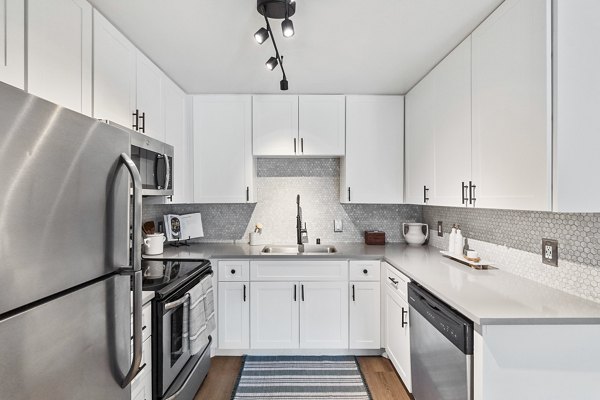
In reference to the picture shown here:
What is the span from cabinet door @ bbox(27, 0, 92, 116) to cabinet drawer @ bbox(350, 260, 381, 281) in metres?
2.15

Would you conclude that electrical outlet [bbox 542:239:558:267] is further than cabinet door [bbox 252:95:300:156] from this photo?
No

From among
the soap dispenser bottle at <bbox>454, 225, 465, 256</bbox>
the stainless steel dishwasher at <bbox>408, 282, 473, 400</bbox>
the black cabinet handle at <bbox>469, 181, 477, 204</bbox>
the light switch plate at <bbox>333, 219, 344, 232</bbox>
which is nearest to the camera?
the stainless steel dishwasher at <bbox>408, 282, 473, 400</bbox>

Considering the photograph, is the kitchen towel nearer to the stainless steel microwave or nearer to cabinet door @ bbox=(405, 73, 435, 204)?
the stainless steel microwave

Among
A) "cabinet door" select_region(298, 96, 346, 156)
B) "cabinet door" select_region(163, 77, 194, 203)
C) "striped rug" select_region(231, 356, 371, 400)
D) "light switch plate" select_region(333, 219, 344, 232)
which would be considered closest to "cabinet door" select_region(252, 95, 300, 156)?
"cabinet door" select_region(298, 96, 346, 156)

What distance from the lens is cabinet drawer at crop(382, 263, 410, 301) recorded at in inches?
85.6

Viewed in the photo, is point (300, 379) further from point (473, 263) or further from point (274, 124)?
point (274, 124)

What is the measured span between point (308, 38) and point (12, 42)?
140cm

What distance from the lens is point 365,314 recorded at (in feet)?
8.95

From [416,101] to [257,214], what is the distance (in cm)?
184

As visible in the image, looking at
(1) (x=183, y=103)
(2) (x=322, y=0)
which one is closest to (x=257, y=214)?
(1) (x=183, y=103)

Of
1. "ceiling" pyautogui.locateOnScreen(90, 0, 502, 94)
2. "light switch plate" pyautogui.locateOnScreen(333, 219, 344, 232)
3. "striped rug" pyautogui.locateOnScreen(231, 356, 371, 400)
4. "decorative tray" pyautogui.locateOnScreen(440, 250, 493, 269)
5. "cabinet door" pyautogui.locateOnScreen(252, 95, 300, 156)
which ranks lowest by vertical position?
"striped rug" pyautogui.locateOnScreen(231, 356, 371, 400)

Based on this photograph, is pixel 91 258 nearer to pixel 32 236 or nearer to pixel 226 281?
pixel 32 236

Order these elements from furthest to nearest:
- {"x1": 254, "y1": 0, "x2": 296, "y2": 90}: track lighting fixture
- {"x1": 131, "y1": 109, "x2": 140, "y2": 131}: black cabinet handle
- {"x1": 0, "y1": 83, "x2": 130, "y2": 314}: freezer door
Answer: {"x1": 131, "y1": 109, "x2": 140, "y2": 131}: black cabinet handle → {"x1": 254, "y1": 0, "x2": 296, "y2": 90}: track lighting fixture → {"x1": 0, "y1": 83, "x2": 130, "y2": 314}: freezer door

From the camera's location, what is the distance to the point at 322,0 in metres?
1.58
